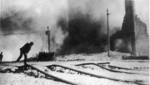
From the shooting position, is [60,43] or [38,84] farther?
[60,43]

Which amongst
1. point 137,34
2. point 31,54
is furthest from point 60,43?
point 137,34

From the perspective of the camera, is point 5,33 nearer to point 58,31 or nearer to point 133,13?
point 58,31

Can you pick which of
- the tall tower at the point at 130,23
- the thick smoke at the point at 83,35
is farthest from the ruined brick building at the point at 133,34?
the thick smoke at the point at 83,35

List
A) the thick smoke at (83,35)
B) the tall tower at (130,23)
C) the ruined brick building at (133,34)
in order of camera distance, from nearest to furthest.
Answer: the ruined brick building at (133,34), the tall tower at (130,23), the thick smoke at (83,35)

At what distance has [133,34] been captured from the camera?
86.2ft

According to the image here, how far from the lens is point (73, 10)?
1235 inches

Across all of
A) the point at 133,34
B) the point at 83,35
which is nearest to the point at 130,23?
the point at 133,34

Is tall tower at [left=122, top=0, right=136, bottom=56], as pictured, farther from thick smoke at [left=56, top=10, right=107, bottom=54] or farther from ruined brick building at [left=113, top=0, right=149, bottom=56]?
thick smoke at [left=56, top=10, right=107, bottom=54]

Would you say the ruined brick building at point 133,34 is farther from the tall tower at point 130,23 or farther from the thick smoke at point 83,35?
the thick smoke at point 83,35

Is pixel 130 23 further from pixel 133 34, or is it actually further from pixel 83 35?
pixel 83 35

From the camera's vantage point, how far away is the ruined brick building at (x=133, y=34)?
26022 millimetres

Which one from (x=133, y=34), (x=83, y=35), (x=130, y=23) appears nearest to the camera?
(x=133, y=34)

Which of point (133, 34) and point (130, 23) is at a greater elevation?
point (130, 23)

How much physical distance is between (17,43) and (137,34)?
53.7ft
